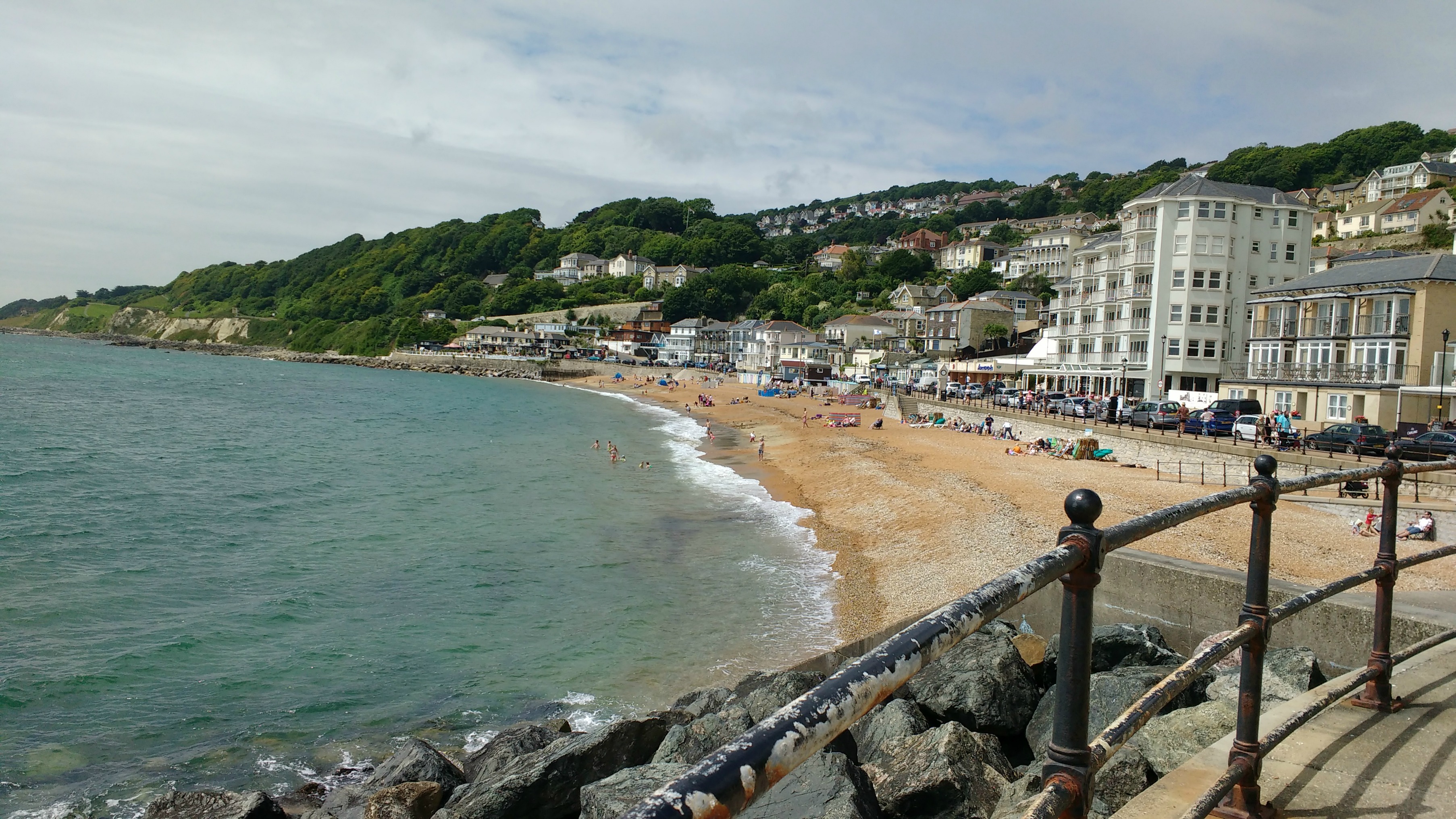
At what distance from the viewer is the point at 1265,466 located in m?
2.86

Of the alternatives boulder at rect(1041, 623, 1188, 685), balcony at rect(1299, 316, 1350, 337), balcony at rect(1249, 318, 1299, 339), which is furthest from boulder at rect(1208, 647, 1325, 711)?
balcony at rect(1249, 318, 1299, 339)

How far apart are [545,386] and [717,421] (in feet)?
175

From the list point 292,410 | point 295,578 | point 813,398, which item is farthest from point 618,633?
point 813,398

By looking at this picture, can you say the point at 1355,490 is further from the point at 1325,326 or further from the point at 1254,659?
the point at 1325,326

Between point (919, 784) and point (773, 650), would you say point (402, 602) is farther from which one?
point (919, 784)

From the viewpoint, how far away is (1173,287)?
46781mm

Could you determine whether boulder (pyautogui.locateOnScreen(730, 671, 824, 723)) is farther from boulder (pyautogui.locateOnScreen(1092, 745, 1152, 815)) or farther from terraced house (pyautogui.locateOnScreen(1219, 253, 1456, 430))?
terraced house (pyautogui.locateOnScreen(1219, 253, 1456, 430))

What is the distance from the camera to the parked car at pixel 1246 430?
28.1m

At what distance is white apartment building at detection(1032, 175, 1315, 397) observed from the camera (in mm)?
46250

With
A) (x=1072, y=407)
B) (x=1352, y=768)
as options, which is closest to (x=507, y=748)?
(x=1352, y=768)

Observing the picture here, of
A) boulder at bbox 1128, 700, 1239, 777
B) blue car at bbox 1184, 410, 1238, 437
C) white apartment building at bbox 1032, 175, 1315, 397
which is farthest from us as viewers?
white apartment building at bbox 1032, 175, 1315, 397

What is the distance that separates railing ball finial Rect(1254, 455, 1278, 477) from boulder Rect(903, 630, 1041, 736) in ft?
15.9

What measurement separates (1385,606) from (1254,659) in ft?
5.66

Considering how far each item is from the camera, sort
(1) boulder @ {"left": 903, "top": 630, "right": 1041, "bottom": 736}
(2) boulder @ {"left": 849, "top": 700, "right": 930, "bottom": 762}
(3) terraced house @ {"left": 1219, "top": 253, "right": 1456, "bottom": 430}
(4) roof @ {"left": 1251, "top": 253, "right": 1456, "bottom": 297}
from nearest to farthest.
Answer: (2) boulder @ {"left": 849, "top": 700, "right": 930, "bottom": 762}, (1) boulder @ {"left": 903, "top": 630, "right": 1041, "bottom": 736}, (3) terraced house @ {"left": 1219, "top": 253, "right": 1456, "bottom": 430}, (4) roof @ {"left": 1251, "top": 253, "right": 1456, "bottom": 297}
